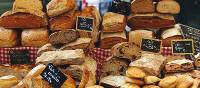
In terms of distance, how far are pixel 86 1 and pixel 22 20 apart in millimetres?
1953

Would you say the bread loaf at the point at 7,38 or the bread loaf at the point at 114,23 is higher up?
the bread loaf at the point at 114,23

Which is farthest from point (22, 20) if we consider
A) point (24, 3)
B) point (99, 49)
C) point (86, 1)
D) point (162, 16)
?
point (86, 1)

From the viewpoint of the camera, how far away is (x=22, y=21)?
13.0 ft

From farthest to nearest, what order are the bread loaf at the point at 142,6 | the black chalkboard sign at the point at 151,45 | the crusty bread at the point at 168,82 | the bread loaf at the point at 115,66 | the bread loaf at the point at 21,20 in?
the bread loaf at the point at 142,6 → the bread loaf at the point at 21,20 → the black chalkboard sign at the point at 151,45 → the bread loaf at the point at 115,66 → the crusty bread at the point at 168,82

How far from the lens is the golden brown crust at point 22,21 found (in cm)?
396

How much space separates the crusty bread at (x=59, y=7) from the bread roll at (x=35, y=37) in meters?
0.21

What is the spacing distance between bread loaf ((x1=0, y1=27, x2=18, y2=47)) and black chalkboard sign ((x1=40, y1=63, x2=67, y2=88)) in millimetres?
1193

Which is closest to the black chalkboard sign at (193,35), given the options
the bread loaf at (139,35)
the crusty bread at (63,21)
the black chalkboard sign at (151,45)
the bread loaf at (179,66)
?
the bread loaf at (139,35)

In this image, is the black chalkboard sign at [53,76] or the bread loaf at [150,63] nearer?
the black chalkboard sign at [53,76]

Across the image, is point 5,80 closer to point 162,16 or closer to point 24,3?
point 24,3

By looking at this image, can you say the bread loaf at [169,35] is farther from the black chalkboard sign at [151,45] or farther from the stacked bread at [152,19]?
the black chalkboard sign at [151,45]

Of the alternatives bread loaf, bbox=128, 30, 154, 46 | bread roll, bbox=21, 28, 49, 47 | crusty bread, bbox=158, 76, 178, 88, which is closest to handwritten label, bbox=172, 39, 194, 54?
bread loaf, bbox=128, 30, 154, 46

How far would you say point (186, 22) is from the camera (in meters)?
7.57

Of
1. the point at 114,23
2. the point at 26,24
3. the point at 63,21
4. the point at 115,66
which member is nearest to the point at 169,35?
the point at 114,23
